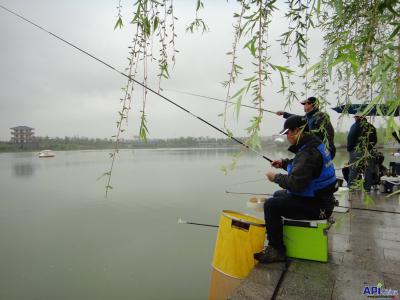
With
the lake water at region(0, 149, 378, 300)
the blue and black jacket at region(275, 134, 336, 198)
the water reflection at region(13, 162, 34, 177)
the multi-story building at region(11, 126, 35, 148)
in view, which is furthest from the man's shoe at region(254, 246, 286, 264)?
the multi-story building at region(11, 126, 35, 148)

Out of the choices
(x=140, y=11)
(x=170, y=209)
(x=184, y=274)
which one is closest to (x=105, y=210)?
(x=170, y=209)

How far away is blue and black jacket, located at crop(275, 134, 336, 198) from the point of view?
2.31 metres

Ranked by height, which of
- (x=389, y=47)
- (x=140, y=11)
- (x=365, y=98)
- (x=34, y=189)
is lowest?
(x=34, y=189)

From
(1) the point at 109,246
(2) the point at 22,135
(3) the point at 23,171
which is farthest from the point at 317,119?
(2) the point at 22,135

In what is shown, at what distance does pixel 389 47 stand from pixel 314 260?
6.65 feet

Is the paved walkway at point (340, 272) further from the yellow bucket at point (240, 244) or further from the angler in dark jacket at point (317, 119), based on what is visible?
the angler in dark jacket at point (317, 119)

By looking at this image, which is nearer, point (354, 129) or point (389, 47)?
point (389, 47)

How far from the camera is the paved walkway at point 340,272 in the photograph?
1.98 m

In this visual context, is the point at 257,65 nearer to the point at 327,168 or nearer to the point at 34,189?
the point at 327,168

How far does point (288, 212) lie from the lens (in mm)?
2432

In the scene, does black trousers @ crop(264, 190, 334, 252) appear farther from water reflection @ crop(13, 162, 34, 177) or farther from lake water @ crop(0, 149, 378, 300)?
water reflection @ crop(13, 162, 34, 177)

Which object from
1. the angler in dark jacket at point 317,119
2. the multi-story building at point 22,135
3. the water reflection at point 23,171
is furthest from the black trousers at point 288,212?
the multi-story building at point 22,135

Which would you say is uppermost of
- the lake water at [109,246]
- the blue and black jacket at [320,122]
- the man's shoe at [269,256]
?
the blue and black jacket at [320,122]

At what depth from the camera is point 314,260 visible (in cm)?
243
